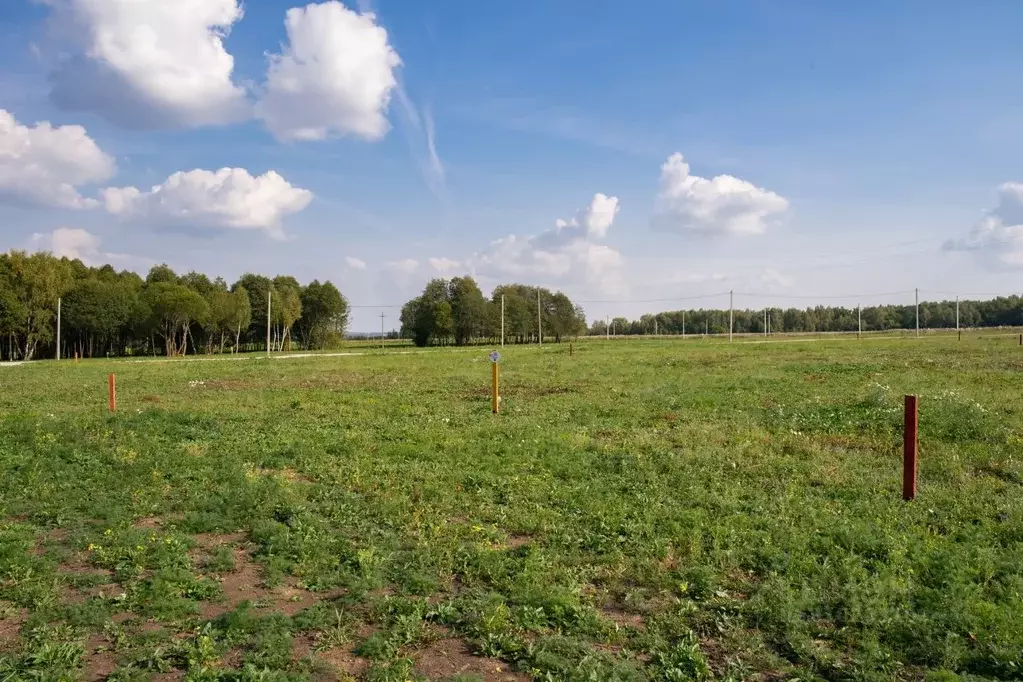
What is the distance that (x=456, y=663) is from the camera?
16.9 feet

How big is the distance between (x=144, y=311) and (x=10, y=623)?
86.7 metres

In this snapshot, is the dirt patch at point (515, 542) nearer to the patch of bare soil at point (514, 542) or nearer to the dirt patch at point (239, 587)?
the patch of bare soil at point (514, 542)

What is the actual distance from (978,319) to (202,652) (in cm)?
22020

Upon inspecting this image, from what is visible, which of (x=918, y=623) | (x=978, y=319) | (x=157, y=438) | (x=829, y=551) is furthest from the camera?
(x=978, y=319)

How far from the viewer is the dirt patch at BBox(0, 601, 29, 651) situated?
5367 mm

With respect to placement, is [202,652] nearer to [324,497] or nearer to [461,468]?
[324,497]

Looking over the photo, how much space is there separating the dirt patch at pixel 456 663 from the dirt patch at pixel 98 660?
2.36 meters

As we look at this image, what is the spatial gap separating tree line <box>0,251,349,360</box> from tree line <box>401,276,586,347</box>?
16.1m

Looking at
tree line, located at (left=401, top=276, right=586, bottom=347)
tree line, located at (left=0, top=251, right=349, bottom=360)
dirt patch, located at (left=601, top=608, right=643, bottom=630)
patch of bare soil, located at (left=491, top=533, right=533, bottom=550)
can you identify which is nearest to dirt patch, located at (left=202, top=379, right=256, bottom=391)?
patch of bare soil, located at (left=491, top=533, right=533, bottom=550)

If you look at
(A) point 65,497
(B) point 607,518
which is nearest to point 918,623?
(B) point 607,518

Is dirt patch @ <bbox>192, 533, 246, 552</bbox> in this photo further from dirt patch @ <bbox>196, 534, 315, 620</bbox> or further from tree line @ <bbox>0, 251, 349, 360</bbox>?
tree line @ <bbox>0, 251, 349, 360</bbox>

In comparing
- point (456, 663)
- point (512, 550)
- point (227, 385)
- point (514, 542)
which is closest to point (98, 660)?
point (456, 663)

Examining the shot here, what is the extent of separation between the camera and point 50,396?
22844mm

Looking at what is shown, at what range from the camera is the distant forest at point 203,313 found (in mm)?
70500
